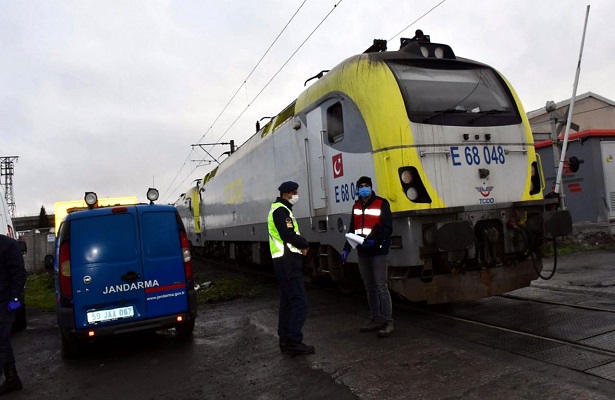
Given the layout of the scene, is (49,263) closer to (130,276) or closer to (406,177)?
(130,276)

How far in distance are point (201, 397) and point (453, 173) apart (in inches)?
148

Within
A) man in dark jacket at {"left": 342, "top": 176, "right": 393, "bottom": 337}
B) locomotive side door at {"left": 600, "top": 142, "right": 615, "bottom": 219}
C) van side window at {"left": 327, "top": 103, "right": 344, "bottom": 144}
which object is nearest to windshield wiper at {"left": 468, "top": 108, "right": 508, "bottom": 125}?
man in dark jacket at {"left": 342, "top": 176, "right": 393, "bottom": 337}

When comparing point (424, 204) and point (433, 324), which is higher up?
point (424, 204)

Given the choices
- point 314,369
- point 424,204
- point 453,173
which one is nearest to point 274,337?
point 314,369

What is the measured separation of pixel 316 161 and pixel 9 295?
14.3ft

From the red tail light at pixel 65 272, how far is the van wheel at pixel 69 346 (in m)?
0.57

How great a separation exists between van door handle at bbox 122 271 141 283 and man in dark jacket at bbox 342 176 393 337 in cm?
246

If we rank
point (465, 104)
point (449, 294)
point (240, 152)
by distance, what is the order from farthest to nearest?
point (240, 152)
point (465, 104)
point (449, 294)

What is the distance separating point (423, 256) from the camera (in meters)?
5.58

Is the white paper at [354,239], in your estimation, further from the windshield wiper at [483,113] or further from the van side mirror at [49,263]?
the van side mirror at [49,263]

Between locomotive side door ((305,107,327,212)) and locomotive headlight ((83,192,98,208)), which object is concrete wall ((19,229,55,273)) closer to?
locomotive headlight ((83,192,98,208))

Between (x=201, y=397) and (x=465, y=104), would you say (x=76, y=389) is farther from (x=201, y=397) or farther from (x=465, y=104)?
(x=465, y=104)

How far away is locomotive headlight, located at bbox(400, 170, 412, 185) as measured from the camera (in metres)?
5.65

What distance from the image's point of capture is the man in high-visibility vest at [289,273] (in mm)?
5148
